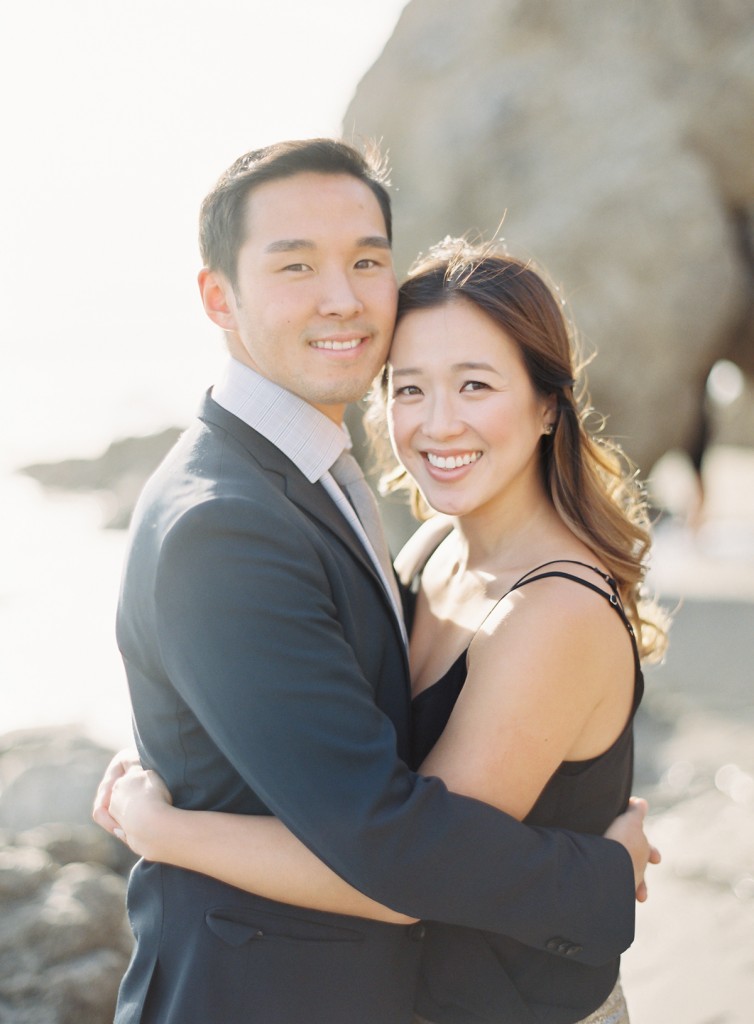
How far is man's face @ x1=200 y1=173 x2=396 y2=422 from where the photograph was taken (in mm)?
2141

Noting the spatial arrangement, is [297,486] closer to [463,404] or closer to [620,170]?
[463,404]

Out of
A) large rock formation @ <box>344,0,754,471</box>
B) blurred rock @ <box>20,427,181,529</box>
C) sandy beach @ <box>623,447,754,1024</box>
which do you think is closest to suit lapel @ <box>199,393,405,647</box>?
sandy beach @ <box>623,447,754,1024</box>

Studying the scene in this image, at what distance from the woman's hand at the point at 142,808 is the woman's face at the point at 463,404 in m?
0.87

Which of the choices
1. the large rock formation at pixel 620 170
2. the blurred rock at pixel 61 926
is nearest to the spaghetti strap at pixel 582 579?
the blurred rock at pixel 61 926

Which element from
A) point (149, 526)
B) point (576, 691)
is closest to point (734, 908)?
point (576, 691)

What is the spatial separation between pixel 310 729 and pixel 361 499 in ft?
2.28

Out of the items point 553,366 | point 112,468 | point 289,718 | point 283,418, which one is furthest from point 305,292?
point 112,468

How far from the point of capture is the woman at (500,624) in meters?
1.76

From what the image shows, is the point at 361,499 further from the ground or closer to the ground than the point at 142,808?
further from the ground

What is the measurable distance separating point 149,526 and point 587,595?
80 centimetres

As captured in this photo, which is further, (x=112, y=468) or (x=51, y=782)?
(x=112, y=468)

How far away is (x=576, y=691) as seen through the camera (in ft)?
6.02

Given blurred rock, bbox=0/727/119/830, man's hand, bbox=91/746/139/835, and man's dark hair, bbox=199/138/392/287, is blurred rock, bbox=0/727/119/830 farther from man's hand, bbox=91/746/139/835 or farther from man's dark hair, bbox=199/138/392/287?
man's dark hair, bbox=199/138/392/287

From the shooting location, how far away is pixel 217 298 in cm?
229
